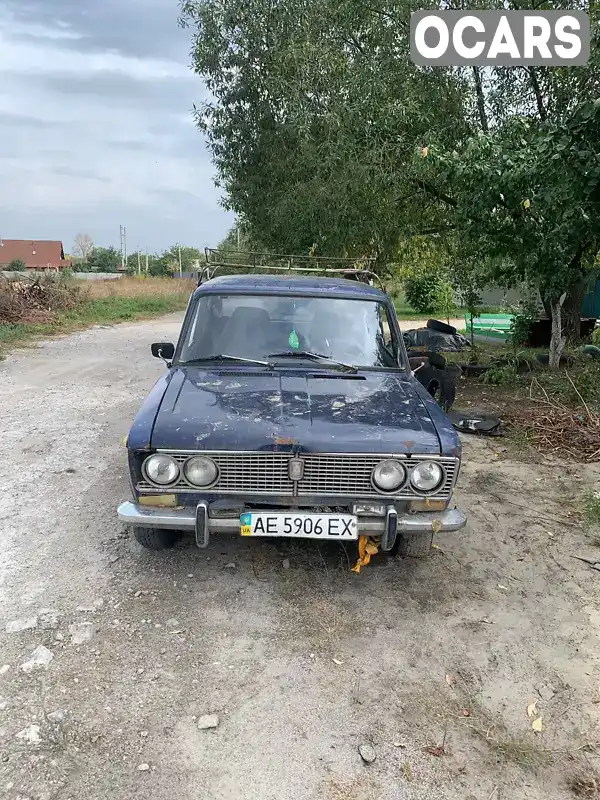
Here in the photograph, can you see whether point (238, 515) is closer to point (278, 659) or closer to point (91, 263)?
point (278, 659)

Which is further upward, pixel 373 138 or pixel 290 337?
pixel 373 138

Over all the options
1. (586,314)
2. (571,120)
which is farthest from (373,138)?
(586,314)

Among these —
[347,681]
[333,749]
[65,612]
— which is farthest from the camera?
[65,612]

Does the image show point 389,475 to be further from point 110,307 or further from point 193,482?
point 110,307

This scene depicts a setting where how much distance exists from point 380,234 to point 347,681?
8747 millimetres

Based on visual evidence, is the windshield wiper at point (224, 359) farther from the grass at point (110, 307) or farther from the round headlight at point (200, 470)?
the grass at point (110, 307)

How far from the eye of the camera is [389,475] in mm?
3279

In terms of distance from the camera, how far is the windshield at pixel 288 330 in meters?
4.32

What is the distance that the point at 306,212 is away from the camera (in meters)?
10.5

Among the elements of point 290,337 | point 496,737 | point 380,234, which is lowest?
point 496,737

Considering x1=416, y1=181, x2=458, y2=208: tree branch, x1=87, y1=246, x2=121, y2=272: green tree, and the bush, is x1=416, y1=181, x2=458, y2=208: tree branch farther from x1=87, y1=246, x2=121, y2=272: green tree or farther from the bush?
x1=87, y1=246, x2=121, y2=272: green tree

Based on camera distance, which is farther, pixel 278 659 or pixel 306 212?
pixel 306 212

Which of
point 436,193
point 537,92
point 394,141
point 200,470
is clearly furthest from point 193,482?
point 537,92

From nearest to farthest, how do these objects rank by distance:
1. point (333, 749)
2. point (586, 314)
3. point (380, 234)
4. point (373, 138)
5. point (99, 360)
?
point (333, 749)
point (373, 138)
point (380, 234)
point (99, 360)
point (586, 314)
